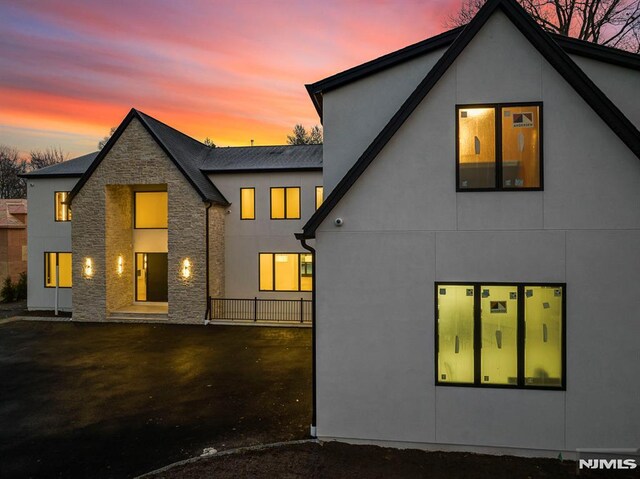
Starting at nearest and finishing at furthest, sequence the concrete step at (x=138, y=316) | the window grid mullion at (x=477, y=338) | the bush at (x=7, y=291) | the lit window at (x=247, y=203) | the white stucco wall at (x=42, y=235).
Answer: the window grid mullion at (x=477, y=338) < the concrete step at (x=138, y=316) < the lit window at (x=247, y=203) < the white stucco wall at (x=42, y=235) < the bush at (x=7, y=291)

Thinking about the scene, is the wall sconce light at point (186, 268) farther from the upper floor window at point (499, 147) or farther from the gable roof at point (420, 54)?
the upper floor window at point (499, 147)

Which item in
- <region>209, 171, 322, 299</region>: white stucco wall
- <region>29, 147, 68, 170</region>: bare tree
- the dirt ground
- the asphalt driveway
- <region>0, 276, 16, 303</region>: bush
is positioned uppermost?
<region>29, 147, 68, 170</region>: bare tree

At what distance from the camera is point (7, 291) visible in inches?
888

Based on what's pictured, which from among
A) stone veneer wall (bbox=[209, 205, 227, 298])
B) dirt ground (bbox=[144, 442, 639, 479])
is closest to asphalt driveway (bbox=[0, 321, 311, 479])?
dirt ground (bbox=[144, 442, 639, 479])

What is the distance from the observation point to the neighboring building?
22.9m

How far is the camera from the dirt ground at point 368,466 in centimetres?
552

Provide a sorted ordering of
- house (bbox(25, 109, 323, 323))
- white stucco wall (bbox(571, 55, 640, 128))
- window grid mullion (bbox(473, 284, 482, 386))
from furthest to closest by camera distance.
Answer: house (bbox(25, 109, 323, 323)) → white stucco wall (bbox(571, 55, 640, 128)) → window grid mullion (bbox(473, 284, 482, 386))

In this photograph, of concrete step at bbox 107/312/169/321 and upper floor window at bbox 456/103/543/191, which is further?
concrete step at bbox 107/312/169/321

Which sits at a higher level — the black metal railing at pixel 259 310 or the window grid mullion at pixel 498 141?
the window grid mullion at pixel 498 141

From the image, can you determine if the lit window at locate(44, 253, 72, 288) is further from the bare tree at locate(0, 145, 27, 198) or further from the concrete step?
the bare tree at locate(0, 145, 27, 198)

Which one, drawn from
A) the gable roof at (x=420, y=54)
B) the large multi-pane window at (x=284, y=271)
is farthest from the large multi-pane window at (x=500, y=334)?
the large multi-pane window at (x=284, y=271)

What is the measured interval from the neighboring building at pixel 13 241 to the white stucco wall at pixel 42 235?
177 inches

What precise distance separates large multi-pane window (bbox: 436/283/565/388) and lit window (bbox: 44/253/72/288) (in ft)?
70.3

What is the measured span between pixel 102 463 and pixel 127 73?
2944 centimetres
